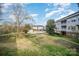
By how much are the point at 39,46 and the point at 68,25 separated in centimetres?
31

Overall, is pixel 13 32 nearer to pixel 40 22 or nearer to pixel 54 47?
pixel 40 22

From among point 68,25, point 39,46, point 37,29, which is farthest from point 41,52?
point 68,25

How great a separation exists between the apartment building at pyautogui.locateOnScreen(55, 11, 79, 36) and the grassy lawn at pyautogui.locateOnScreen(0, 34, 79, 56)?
6 centimetres

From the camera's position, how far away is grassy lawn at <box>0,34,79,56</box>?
1502 millimetres

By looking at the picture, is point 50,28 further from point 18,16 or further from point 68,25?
point 18,16

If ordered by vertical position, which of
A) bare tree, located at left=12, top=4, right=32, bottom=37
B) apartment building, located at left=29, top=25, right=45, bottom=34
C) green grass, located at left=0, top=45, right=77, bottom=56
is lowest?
green grass, located at left=0, top=45, right=77, bottom=56

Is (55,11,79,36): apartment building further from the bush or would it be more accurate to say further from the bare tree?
the bare tree

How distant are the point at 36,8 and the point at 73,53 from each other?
0.49 m

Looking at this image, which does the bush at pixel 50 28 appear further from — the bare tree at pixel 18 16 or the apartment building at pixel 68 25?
the bare tree at pixel 18 16

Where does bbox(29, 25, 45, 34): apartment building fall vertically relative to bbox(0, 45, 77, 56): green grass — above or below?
above

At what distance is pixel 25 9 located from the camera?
152cm

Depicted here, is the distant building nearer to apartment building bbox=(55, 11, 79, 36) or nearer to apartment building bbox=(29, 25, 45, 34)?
apartment building bbox=(29, 25, 45, 34)

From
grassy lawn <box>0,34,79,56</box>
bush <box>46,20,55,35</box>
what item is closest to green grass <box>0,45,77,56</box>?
grassy lawn <box>0,34,79,56</box>

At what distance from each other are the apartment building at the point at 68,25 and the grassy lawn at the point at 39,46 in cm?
6
